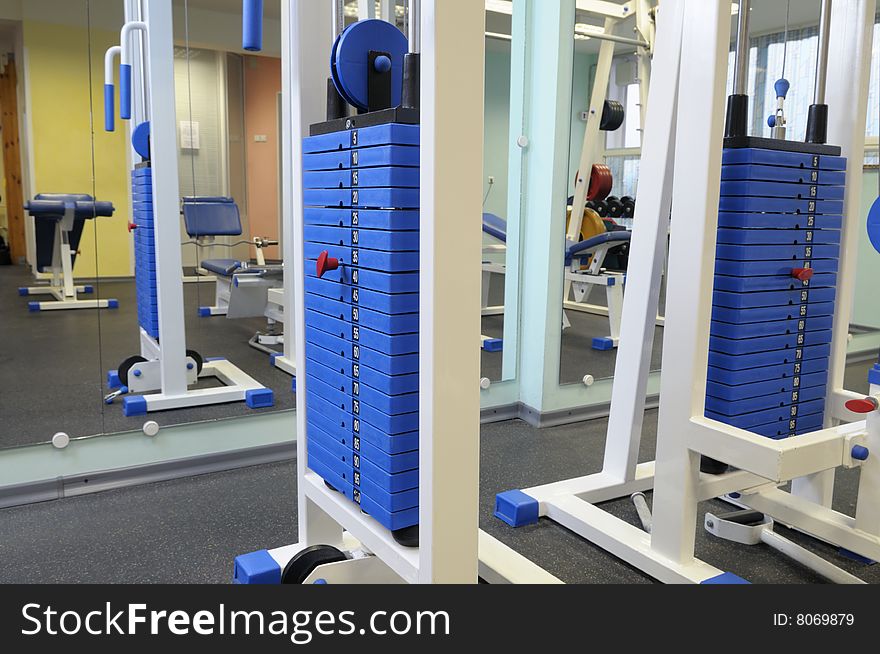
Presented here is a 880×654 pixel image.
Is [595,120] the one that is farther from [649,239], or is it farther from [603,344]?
[649,239]

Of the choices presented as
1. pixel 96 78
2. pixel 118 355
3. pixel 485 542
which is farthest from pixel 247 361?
pixel 485 542

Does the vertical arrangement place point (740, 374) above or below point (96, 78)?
below

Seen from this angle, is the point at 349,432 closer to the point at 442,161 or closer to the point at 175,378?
the point at 442,161

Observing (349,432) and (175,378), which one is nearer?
(349,432)

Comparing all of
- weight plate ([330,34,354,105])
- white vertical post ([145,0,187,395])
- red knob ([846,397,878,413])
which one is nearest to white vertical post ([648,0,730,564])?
red knob ([846,397,878,413])

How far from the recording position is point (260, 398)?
9.01 feet

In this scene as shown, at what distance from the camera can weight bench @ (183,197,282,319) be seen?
2588 millimetres

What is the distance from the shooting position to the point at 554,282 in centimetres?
314

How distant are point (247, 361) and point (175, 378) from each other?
0.91ft

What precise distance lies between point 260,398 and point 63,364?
695mm

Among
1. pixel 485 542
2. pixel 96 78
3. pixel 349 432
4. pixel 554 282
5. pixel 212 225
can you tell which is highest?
pixel 96 78

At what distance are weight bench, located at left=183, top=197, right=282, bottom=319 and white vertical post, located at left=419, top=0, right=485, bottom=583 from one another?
5.24 feet

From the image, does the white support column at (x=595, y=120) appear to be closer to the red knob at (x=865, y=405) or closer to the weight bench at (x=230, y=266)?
the weight bench at (x=230, y=266)

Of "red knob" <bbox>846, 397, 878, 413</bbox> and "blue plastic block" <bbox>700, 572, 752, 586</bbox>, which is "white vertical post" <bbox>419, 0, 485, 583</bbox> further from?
"red knob" <bbox>846, 397, 878, 413</bbox>
